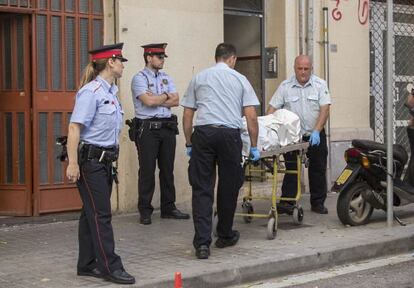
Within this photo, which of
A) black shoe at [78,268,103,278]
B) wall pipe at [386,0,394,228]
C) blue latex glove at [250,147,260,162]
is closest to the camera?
black shoe at [78,268,103,278]

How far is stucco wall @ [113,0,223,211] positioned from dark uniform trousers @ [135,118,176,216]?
0.64m

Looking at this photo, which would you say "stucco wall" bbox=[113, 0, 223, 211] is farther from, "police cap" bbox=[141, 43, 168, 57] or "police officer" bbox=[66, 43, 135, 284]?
"police officer" bbox=[66, 43, 135, 284]

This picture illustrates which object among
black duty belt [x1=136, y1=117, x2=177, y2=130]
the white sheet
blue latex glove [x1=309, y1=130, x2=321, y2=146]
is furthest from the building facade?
the white sheet

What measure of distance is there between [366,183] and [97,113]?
3.86 meters

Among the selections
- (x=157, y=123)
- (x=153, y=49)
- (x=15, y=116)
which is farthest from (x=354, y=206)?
(x=15, y=116)

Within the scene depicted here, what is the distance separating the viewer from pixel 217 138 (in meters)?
6.91

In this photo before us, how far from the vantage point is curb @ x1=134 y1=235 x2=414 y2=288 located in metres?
6.27

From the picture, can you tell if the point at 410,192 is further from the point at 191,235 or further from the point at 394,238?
the point at 191,235

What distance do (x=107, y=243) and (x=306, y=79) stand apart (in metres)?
3.99

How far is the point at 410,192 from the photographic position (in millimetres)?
8609

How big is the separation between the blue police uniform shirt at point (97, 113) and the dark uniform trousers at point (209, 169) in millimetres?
1121

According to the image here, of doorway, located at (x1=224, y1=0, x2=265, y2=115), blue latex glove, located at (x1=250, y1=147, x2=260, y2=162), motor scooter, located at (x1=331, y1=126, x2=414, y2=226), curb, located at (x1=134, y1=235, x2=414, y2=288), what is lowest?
curb, located at (x1=134, y1=235, x2=414, y2=288)

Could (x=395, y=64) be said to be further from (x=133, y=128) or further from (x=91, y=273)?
(x=91, y=273)

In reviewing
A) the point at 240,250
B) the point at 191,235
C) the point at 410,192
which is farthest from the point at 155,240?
the point at 410,192
